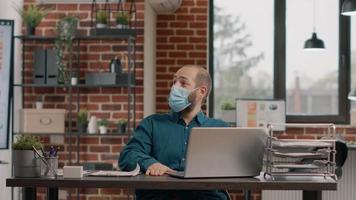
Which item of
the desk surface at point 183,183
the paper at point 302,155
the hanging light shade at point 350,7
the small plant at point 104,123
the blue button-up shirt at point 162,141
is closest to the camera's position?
the desk surface at point 183,183

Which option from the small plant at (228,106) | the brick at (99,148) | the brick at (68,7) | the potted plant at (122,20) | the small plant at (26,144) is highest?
the brick at (68,7)

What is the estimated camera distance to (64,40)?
5.54 meters

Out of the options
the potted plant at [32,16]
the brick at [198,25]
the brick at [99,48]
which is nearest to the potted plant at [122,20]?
the brick at [99,48]

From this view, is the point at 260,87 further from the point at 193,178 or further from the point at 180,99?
the point at 193,178

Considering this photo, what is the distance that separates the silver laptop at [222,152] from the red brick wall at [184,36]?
4.25 m

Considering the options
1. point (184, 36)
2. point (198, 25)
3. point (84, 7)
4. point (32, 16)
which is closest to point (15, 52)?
point (32, 16)

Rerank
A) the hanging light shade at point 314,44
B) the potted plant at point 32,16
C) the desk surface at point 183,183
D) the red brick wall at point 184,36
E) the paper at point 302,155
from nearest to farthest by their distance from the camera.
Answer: the desk surface at point 183,183
the paper at point 302,155
the potted plant at point 32,16
the hanging light shade at point 314,44
the red brick wall at point 184,36

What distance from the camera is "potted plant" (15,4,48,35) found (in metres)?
5.52

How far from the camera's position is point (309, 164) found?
10.2ft

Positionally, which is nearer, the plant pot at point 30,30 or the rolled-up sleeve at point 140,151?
the rolled-up sleeve at point 140,151

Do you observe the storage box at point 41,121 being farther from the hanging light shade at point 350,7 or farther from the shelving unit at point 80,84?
the hanging light shade at point 350,7

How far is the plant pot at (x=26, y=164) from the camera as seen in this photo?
9.76ft

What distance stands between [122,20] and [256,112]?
2174 millimetres

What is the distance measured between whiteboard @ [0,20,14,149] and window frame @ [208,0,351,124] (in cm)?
279
